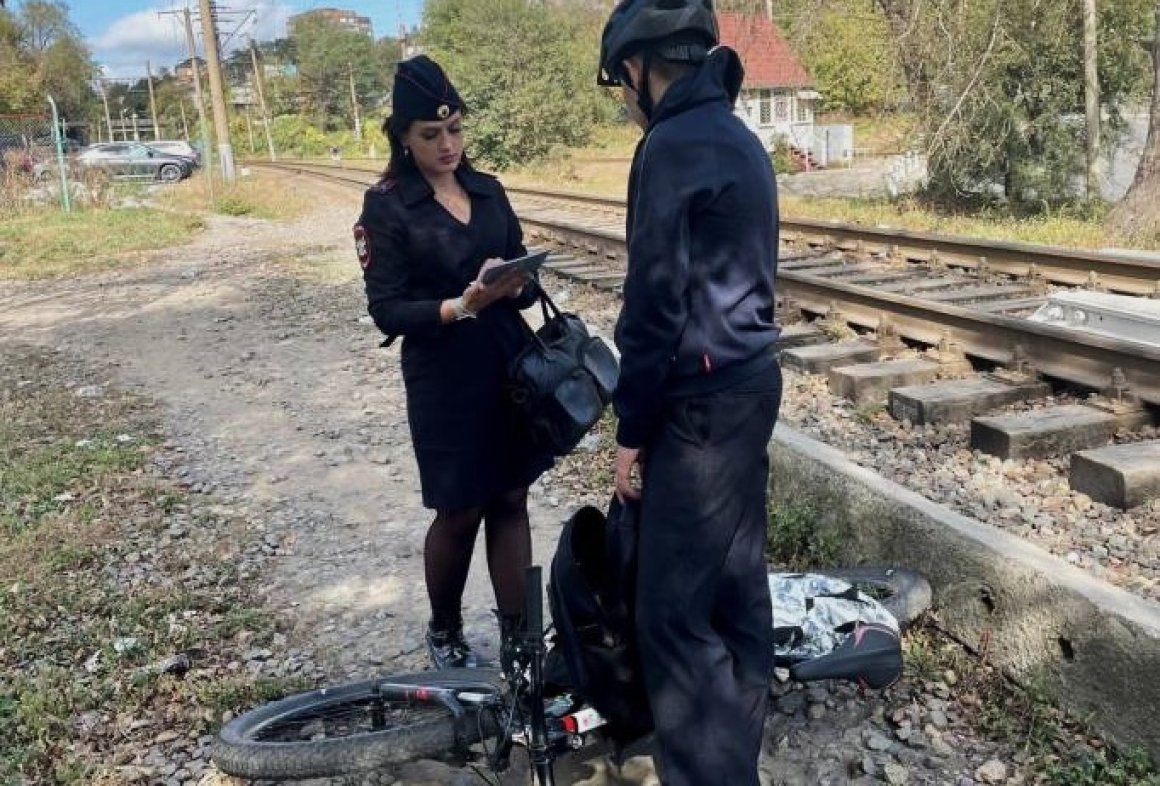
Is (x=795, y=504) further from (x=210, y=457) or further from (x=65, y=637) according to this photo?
(x=210, y=457)

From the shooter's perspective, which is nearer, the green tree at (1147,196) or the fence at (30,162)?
the green tree at (1147,196)

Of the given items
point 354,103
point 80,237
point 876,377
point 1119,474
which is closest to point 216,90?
point 80,237

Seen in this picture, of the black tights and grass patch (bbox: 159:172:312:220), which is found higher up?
grass patch (bbox: 159:172:312:220)

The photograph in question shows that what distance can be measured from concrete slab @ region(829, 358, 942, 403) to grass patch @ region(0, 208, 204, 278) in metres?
12.9

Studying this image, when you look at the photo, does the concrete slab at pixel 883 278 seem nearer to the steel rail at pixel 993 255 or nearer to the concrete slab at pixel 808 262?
the steel rail at pixel 993 255

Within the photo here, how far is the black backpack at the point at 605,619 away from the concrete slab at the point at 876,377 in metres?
3.49

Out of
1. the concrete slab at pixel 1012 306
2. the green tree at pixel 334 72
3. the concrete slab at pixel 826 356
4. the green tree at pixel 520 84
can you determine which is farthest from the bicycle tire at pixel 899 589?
the green tree at pixel 334 72

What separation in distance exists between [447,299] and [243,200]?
75.1 ft

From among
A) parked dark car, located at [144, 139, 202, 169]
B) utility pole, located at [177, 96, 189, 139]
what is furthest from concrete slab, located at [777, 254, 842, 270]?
utility pole, located at [177, 96, 189, 139]

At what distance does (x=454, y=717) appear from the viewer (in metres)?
2.96

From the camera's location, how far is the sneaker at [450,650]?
3.60m

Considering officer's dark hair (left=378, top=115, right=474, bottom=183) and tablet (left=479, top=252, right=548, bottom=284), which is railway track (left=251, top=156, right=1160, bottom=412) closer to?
tablet (left=479, top=252, right=548, bottom=284)

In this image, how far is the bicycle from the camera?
2756mm

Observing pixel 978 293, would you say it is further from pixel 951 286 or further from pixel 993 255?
pixel 993 255
